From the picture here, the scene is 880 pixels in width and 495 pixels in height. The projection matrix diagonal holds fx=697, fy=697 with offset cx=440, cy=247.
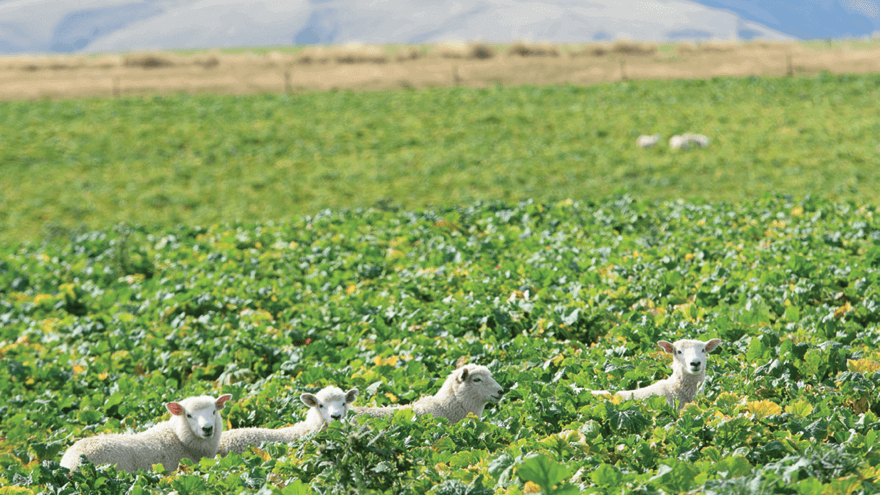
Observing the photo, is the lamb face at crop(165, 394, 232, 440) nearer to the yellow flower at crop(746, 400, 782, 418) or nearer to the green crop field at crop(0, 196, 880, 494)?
the green crop field at crop(0, 196, 880, 494)

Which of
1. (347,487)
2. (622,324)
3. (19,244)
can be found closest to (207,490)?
(347,487)

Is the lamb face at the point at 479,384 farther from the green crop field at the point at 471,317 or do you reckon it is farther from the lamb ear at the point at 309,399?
the lamb ear at the point at 309,399

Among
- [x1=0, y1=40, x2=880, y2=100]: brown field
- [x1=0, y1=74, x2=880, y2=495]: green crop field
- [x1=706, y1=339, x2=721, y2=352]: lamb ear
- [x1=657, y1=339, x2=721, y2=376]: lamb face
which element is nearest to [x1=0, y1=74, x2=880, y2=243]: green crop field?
[x1=0, y1=74, x2=880, y2=495]: green crop field

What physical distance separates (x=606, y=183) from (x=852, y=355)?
1783 centimetres

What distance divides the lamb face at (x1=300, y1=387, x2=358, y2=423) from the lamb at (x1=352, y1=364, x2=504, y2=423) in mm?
213

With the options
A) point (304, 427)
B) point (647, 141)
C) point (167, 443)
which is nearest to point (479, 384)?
point (304, 427)

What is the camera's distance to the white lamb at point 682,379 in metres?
6.16

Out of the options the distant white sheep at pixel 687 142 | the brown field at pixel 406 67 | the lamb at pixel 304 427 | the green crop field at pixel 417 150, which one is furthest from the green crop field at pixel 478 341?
the brown field at pixel 406 67

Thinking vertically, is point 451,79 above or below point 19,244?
above

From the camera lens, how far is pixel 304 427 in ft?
22.3

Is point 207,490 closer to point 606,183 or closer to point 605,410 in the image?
point 605,410

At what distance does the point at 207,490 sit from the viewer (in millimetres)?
5148

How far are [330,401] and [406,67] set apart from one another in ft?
122

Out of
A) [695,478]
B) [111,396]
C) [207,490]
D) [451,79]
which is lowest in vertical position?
[111,396]
